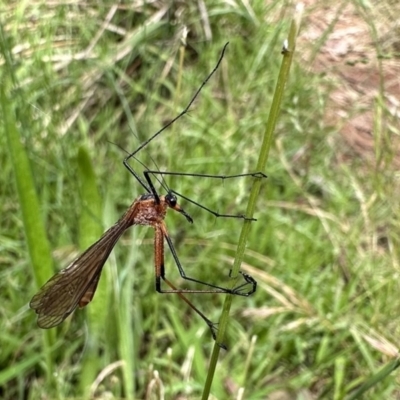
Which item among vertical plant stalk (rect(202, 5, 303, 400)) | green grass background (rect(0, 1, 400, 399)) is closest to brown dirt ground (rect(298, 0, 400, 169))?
green grass background (rect(0, 1, 400, 399))

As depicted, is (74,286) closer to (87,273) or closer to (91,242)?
(87,273)

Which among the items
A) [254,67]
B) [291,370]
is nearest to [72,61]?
[254,67]

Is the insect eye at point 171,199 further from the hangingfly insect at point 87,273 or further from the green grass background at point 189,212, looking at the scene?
the green grass background at point 189,212

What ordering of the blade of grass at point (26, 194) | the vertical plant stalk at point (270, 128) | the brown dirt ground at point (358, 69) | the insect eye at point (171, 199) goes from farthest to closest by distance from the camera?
1. the brown dirt ground at point (358, 69)
2. the blade of grass at point (26, 194)
3. the insect eye at point (171, 199)
4. the vertical plant stalk at point (270, 128)

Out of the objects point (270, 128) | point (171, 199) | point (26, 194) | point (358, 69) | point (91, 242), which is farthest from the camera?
point (358, 69)

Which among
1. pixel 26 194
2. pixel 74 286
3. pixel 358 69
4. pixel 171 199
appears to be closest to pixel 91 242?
pixel 26 194

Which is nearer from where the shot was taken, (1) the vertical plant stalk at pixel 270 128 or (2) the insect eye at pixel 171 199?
(1) the vertical plant stalk at pixel 270 128

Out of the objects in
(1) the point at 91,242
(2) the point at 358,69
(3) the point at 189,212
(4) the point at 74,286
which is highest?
(2) the point at 358,69

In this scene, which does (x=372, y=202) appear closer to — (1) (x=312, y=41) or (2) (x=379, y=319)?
(2) (x=379, y=319)

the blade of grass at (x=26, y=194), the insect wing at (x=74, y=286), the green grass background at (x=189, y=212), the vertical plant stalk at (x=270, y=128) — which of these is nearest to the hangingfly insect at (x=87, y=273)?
the insect wing at (x=74, y=286)
